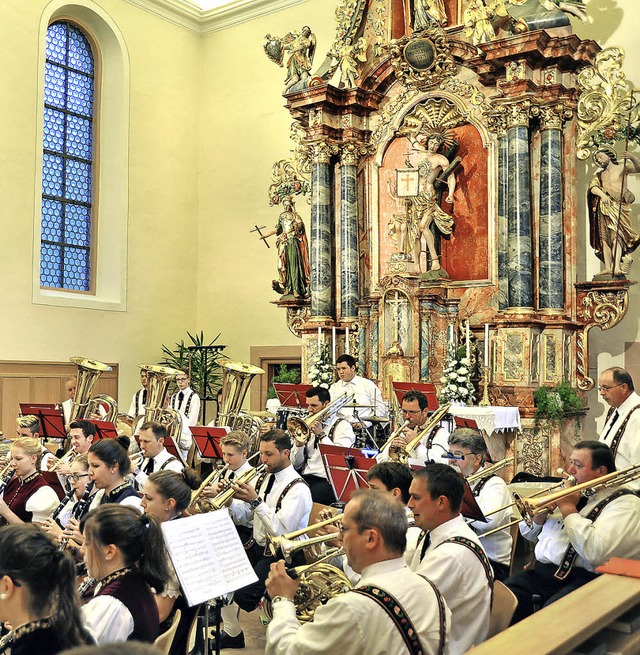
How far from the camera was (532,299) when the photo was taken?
11.1 m

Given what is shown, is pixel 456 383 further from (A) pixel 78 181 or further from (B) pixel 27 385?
(A) pixel 78 181

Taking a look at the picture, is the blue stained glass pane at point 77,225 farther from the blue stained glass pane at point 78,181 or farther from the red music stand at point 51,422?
the red music stand at point 51,422

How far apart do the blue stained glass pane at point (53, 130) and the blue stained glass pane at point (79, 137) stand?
0.55 ft

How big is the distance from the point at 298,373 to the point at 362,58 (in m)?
5.50

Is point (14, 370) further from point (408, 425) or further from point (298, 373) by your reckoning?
point (408, 425)

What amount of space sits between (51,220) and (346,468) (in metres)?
10.9

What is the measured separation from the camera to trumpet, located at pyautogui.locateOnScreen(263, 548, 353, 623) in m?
3.90

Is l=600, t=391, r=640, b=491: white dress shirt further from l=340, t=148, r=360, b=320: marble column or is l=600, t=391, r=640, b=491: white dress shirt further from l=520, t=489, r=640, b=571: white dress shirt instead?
l=340, t=148, r=360, b=320: marble column

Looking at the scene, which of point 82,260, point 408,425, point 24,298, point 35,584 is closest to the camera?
point 35,584

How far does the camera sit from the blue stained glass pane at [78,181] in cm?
1525

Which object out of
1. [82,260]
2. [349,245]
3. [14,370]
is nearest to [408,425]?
[349,245]

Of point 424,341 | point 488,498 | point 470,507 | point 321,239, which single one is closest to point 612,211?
point 424,341

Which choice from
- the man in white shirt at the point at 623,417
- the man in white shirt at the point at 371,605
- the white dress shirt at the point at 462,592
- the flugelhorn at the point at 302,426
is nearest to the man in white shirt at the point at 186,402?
the flugelhorn at the point at 302,426

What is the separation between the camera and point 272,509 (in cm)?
582
